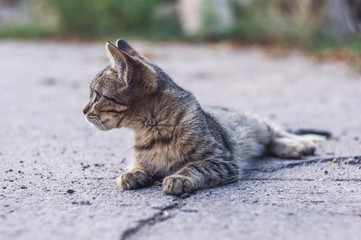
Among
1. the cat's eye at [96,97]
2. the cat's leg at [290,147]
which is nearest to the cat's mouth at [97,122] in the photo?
the cat's eye at [96,97]

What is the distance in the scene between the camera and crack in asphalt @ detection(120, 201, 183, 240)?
7.85 ft

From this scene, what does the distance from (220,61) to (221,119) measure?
671cm

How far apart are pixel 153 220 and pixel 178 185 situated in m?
0.46

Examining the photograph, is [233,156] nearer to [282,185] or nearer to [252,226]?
[282,185]

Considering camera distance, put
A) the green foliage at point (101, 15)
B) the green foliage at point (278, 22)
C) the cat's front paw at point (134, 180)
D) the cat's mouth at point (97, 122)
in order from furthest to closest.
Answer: the green foliage at point (101, 15) → the green foliage at point (278, 22) → the cat's mouth at point (97, 122) → the cat's front paw at point (134, 180)

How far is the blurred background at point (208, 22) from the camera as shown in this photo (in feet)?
37.9

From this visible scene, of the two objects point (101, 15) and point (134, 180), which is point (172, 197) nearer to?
point (134, 180)

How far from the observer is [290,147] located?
4.20 m

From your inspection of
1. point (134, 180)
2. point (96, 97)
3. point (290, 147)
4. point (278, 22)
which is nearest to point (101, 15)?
point (278, 22)

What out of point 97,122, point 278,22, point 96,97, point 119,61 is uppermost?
point 119,61

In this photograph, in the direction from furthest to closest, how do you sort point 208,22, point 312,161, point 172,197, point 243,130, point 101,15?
1. point 101,15
2. point 208,22
3. point 243,130
4. point 312,161
5. point 172,197

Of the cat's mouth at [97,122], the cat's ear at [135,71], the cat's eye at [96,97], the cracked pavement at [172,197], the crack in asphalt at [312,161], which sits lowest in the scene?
Answer: the crack in asphalt at [312,161]

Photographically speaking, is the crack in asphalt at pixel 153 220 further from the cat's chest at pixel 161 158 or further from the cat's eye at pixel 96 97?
the cat's eye at pixel 96 97

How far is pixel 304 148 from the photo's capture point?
4.17 meters
